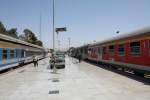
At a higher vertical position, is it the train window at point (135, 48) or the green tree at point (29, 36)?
the green tree at point (29, 36)

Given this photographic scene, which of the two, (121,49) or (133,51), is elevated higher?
(121,49)

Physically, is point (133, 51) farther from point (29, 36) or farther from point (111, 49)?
point (29, 36)

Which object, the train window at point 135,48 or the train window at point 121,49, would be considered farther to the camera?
the train window at point 121,49

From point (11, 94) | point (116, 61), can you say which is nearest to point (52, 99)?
point (11, 94)

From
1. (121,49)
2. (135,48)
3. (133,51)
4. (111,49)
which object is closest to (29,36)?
(111,49)

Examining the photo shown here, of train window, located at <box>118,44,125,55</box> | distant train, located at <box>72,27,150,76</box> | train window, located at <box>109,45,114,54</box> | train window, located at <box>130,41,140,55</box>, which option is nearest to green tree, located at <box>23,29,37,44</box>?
train window, located at <box>109,45,114,54</box>

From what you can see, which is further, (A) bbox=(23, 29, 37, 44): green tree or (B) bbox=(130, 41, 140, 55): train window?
(A) bbox=(23, 29, 37, 44): green tree

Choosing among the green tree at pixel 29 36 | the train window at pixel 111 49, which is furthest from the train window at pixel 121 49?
the green tree at pixel 29 36

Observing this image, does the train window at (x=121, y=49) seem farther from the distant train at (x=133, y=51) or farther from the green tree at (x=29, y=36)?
the green tree at (x=29, y=36)

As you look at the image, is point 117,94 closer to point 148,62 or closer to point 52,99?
point 52,99

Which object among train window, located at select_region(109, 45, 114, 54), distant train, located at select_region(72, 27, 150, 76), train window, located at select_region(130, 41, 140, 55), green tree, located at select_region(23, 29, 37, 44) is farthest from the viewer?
green tree, located at select_region(23, 29, 37, 44)

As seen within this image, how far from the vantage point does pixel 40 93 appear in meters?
10.9

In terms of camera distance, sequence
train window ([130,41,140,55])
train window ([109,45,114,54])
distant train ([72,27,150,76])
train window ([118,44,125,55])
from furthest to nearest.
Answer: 1. train window ([109,45,114,54])
2. train window ([118,44,125,55])
3. train window ([130,41,140,55])
4. distant train ([72,27,150,76])

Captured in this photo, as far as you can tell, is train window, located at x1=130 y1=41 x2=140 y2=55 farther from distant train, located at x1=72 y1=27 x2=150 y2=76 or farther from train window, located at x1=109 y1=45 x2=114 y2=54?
Answer: train window, located at x1=109 y1=45 x2=114 y2=54
